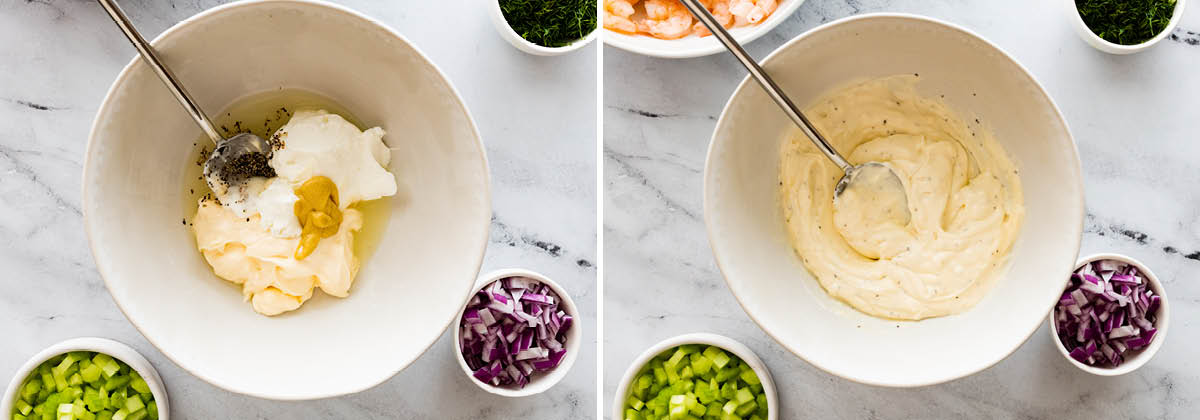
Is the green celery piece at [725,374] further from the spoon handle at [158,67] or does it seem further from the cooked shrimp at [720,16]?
the spoon handle at [158,67]

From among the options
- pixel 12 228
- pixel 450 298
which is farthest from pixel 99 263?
pixel 450 298

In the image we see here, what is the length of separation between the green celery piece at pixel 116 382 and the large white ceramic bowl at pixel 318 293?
0.25 meters

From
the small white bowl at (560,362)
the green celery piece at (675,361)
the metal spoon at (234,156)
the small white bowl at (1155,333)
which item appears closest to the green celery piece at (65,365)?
the metal spoon at (234,156)

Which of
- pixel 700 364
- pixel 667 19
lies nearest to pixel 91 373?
pixel 700 364

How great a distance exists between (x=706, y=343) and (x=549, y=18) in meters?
0.62

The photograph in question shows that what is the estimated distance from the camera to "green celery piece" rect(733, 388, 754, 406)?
66.2 inches

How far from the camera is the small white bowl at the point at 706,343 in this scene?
1.66 meters

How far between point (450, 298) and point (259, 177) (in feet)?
1.20

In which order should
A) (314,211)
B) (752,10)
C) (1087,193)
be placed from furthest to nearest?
1. (1087,193)
2. (752,10)
3. (314,211)

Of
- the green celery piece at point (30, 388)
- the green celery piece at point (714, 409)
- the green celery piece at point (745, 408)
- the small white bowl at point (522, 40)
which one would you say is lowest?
the green celery piece at point (745, 408)

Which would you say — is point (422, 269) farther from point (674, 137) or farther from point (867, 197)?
point (867, 197)

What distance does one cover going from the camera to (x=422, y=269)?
5.07ft

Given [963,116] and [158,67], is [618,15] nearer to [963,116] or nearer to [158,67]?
[963,116]

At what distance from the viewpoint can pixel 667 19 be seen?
1.67 meters
